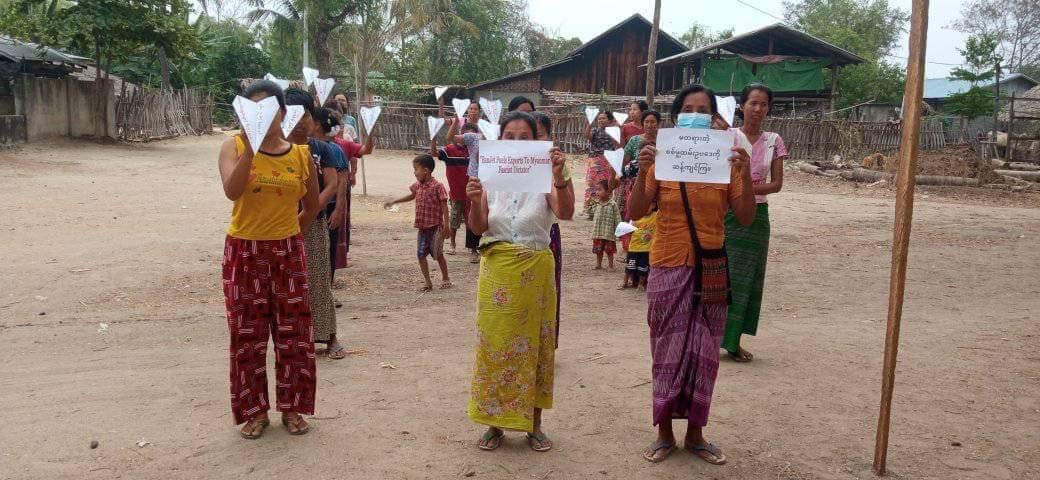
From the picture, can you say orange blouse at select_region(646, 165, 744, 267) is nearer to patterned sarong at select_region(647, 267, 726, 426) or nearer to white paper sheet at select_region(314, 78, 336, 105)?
patterned sarong at select_region(647, 267, 726, 426)

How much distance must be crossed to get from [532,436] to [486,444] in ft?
0.72

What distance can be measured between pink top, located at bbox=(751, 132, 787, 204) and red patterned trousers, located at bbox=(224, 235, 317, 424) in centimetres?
284

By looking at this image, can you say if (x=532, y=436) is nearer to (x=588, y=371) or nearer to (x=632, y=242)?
(x=588, y=371)

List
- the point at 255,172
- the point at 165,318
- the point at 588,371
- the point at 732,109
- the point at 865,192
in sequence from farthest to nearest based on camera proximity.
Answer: the point at 865,192 → the point at 165,318 → the point at 588,371 → the point at 732,109 → the point at 255,172

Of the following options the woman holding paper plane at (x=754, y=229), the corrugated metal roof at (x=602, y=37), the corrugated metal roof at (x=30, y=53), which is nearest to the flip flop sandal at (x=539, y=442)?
the woman holding paper plane at (x=754, y=229)

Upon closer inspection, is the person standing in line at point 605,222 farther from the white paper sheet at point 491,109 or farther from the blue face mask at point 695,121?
the blue face mask at point 695,121

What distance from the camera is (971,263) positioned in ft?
29.1

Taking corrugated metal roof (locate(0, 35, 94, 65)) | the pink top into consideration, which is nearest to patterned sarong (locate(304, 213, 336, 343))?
the pink top

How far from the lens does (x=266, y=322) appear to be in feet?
12.0

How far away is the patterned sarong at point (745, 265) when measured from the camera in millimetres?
4859

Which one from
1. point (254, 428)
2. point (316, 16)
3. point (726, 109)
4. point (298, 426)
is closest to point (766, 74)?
point (316, 16)

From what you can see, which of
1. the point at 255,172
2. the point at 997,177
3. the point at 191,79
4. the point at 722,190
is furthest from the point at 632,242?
the point at 191,79

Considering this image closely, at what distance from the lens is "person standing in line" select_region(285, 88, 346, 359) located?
477 centimetres

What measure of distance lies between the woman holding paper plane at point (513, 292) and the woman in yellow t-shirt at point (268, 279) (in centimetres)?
85
